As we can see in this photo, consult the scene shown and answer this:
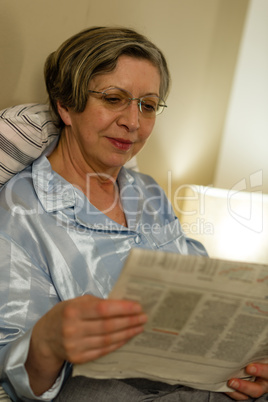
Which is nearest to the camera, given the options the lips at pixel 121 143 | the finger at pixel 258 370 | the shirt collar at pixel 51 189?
the finger at pixel 258 370

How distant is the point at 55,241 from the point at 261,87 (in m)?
1.41

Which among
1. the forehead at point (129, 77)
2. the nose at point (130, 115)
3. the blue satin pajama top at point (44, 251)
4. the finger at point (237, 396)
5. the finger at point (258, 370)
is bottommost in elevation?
the finger at point (237, 396)

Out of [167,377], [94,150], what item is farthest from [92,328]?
[94,150]

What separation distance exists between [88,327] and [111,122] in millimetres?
624

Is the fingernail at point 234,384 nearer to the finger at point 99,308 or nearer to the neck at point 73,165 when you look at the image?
the finger at point 99,308

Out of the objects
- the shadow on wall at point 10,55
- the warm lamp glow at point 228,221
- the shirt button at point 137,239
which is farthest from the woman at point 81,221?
the warm lamp glow at point 228,221

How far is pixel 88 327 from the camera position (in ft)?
2.37

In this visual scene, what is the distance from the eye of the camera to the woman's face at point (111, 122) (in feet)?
3.88

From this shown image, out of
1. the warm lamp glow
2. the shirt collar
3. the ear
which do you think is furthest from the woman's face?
the warm lamp glow

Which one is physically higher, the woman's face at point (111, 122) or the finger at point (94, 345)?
the woman's face at point (111, 122)

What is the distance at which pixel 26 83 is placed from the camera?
55.7 inches

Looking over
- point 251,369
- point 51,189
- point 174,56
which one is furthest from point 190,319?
point 174,56

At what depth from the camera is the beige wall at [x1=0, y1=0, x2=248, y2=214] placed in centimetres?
138

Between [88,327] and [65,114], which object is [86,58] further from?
[88,327]
